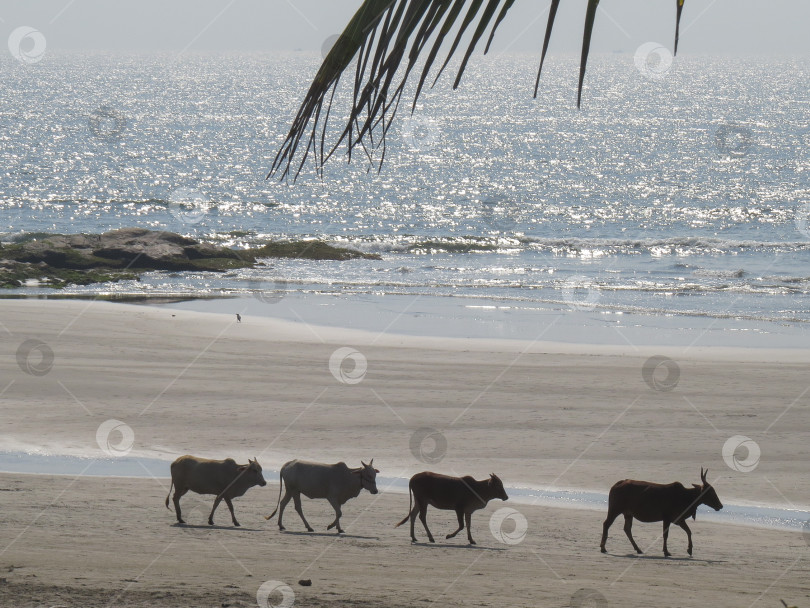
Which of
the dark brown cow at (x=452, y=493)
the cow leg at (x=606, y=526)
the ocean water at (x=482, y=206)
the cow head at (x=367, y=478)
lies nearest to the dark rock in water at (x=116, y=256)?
the ocean water at (x=482, y=206)

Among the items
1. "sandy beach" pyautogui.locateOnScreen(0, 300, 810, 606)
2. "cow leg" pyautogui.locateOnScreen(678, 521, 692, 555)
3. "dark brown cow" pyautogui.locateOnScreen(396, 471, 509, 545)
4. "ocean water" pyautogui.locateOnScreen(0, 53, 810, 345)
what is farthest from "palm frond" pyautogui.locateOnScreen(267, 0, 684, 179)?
"cow leg" pyautogui.locateOnScreen(678, 521, 692, 555)

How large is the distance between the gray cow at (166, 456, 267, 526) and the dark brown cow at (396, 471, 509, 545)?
1.51 m

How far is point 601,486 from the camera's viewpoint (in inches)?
507

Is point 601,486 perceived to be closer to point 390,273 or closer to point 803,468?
point 803,468

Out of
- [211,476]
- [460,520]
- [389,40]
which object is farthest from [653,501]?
[389,40]

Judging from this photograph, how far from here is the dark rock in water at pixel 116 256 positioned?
3462 centimetres

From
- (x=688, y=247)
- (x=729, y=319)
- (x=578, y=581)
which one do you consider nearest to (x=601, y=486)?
(x=578, y=581)

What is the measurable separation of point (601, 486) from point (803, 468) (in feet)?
10.4

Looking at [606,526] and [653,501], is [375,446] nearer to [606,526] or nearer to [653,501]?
[606,526]

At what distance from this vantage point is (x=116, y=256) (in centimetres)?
3838

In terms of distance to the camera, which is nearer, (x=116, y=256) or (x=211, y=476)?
(x=211, y=476)

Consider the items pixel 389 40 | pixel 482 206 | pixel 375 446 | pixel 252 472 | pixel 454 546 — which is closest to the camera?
pixel 389 40

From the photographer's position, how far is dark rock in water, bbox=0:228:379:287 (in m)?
34.6

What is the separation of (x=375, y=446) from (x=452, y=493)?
17.9 ft
